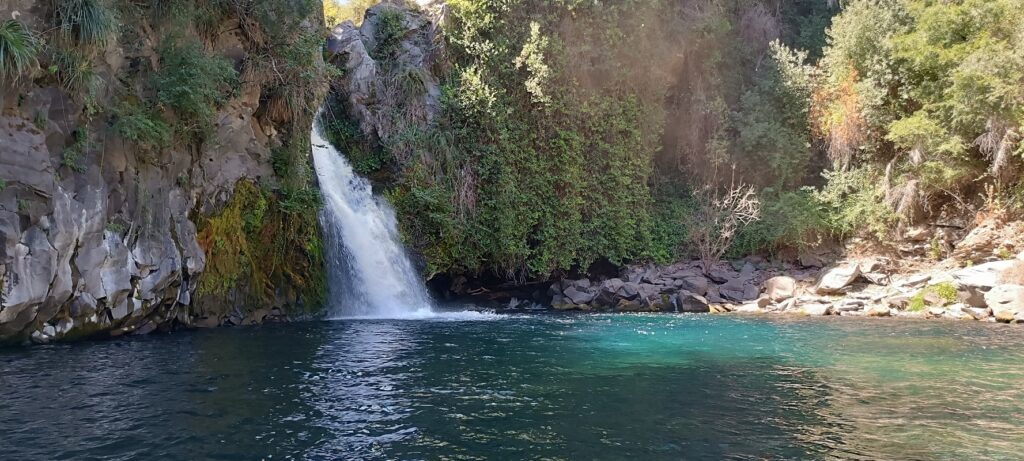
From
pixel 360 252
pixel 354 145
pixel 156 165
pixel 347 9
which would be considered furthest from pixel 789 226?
pixel 347 9

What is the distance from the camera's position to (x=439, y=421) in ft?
22.6

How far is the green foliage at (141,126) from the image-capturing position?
1232 centimetres

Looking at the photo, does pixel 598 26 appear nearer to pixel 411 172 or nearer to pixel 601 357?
pixel 411 172

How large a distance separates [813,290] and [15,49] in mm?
20696

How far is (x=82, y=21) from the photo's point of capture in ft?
37.1

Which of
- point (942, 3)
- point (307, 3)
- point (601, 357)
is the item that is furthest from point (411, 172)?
point (942, 3)

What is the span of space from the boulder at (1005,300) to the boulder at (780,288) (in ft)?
17.0

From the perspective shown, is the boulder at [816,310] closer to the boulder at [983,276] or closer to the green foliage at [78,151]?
the boulder at [983,276]

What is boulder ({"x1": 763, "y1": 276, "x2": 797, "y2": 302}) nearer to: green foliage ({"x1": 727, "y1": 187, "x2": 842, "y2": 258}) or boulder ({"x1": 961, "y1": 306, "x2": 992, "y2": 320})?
green foliage ({"x1": 727, "y1": 187, "x2": 842, "y2": 258})

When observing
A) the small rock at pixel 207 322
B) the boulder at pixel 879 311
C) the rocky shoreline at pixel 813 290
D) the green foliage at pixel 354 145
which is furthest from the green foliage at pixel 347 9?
the boulder at pixel 879 311

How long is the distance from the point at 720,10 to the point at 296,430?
84.4 ft

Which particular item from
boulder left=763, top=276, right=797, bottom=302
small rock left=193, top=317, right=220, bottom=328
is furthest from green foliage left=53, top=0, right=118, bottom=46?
boulder left=763, top=276, right=797, bottom=302

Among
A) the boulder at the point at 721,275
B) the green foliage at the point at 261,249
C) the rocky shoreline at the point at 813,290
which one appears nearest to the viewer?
the green foliage at the point at 261,249

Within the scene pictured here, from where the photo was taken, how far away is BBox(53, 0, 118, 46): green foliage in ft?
37.1
